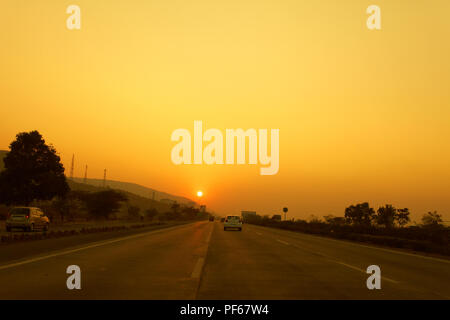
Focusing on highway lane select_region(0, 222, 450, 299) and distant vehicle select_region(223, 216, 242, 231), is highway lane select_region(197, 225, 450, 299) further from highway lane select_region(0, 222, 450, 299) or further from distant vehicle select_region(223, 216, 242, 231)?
distant vehicle select_region(223, 216, 242, 231)

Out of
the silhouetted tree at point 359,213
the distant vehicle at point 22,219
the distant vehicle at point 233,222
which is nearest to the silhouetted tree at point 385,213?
the silhouetted tree at point 359,213

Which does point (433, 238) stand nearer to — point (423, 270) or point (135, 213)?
point (423, 270)

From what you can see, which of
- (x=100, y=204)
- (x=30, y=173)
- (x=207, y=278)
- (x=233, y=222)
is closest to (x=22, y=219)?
(x=233, y=222)

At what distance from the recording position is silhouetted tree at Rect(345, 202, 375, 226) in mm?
100762

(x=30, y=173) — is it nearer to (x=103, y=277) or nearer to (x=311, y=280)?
(x=103, y=277)

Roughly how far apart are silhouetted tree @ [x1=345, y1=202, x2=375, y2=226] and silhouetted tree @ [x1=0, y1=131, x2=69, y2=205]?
224ft

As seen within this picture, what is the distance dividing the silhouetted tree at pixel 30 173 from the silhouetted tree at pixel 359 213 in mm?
68196

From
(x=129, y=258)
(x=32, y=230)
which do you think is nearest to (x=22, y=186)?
(x=32, y=230)

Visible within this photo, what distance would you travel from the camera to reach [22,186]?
54375 mm

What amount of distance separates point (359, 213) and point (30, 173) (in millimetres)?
76342

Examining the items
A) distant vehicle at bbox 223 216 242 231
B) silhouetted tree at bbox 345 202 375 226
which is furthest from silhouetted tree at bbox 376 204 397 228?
distant vehicle at bbox 223 216 242 231

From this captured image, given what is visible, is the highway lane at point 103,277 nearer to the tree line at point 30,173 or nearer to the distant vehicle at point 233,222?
the distant vehicle at point 233,222

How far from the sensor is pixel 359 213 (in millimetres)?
104000
